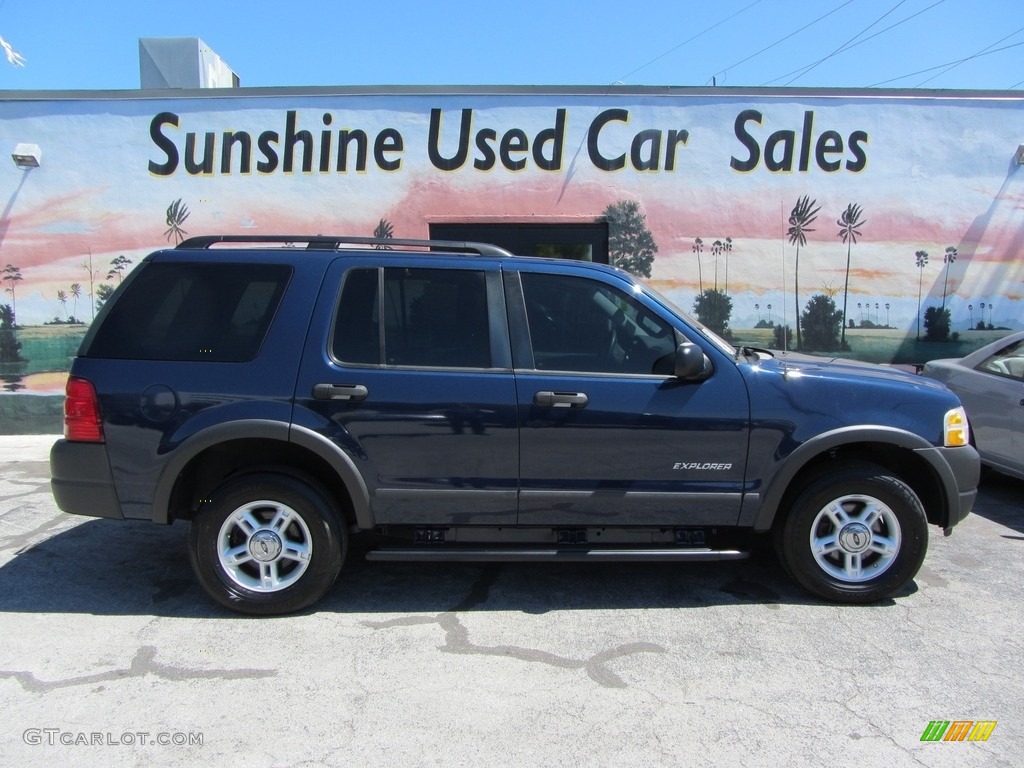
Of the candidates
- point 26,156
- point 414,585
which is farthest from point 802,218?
point 26,156

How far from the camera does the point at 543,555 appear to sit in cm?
407

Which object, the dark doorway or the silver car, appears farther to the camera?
the dark doorway


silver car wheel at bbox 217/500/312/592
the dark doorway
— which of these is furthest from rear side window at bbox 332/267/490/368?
the dark doorway

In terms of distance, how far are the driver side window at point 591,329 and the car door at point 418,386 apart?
0.68 ft

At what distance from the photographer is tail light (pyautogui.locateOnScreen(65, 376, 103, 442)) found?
3.98 meters

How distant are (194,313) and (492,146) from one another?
5.82 m

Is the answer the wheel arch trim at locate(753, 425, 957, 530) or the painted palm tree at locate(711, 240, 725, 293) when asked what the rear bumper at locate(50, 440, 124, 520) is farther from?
the painted palm tree at locate(711, 240, 725, 293)

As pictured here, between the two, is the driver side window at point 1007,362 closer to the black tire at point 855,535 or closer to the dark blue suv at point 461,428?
the dark blue suv at point 461,428

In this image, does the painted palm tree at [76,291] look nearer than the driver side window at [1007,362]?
No

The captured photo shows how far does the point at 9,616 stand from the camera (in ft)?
13.5

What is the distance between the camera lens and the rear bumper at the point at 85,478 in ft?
13.1

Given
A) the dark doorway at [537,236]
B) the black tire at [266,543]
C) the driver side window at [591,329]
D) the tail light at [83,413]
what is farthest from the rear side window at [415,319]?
the dark doorway at [537,236]

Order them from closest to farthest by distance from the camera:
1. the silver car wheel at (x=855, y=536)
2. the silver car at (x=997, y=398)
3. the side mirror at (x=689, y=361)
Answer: the side mirror at (x=689, y=361), the silver car wheel at (x=855, y=536), the silver car at (x=997, y=398)

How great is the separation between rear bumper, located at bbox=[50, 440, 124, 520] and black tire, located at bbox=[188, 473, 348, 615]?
479 mm
